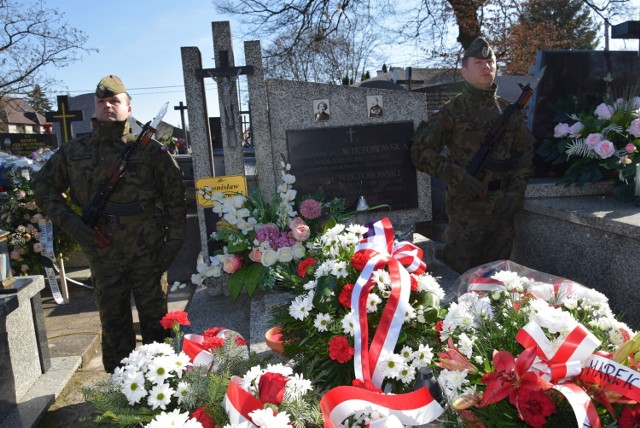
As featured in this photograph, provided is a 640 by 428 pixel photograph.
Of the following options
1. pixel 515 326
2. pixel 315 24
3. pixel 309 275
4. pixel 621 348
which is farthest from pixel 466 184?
pixel 315 24

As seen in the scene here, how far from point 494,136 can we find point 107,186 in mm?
2555

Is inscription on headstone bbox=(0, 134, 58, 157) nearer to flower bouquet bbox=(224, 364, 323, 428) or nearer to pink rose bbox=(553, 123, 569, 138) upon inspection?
pink rose bbox=(553, 123, 569, 138)

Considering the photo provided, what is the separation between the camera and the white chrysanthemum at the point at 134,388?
1.50 m

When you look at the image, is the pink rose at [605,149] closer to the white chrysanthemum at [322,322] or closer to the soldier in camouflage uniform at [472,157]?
the soldier in camouflage uniform at [472,157]

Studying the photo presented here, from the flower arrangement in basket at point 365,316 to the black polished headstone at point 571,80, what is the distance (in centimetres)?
259

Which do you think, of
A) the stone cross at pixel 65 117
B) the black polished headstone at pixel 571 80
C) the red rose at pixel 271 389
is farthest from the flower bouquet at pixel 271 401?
the stone cross at pixel 65 117

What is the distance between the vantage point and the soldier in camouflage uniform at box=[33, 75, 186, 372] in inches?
131

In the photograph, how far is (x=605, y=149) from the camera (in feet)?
11.6

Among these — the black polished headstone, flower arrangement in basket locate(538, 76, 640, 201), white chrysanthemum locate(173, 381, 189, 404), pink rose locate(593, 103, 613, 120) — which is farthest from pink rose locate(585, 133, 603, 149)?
white chrysanthemum locate(173, 381, 189, 404)

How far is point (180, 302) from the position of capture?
17.5 ft

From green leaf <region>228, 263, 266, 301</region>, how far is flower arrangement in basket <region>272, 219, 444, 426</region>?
0.88 metres

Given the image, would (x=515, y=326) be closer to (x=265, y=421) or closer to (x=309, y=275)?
(x=265, y=421)

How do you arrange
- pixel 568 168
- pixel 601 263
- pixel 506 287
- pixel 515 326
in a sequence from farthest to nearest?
pixel 568 168, pixel 601 263, pixel 506 287, pixel 515 326

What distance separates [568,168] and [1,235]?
407cm
